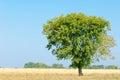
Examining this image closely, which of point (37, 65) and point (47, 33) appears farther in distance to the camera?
point (37, 65)

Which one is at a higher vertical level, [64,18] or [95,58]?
[64,18]

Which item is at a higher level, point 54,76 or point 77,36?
point 77,36

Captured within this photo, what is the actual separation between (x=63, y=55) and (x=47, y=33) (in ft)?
17.0

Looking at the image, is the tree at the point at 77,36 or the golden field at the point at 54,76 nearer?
the golden field at the point at 54,76

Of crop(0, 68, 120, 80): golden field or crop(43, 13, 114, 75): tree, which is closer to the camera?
Result: crop(0, 68, 120, 80): golden field

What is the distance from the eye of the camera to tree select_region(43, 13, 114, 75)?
75000 mm

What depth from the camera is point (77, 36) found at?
2980 inches

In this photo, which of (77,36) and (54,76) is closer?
(54,76)

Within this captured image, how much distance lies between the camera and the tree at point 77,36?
246 feet

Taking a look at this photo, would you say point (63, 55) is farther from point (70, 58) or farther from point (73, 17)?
point (73, 17)

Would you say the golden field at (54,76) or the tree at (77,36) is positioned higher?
the tree at (77,36)

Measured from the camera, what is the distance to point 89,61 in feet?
254

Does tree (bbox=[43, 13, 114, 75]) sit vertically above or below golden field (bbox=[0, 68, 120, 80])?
above

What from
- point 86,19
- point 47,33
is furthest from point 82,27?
point 47,33
